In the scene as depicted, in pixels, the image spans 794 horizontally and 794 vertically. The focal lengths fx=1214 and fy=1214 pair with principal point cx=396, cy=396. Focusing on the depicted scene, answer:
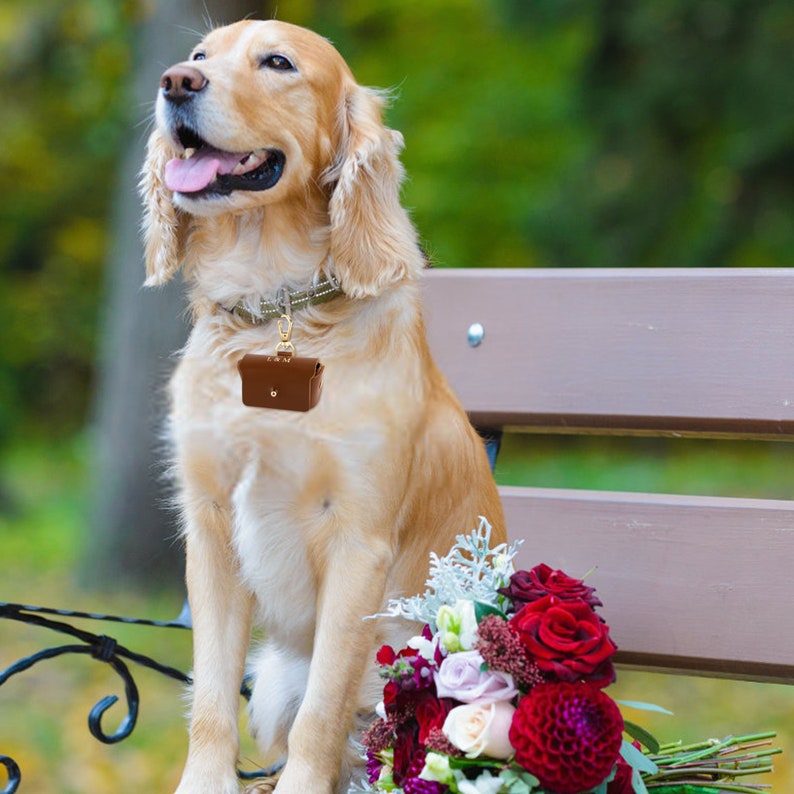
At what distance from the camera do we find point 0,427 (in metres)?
9.68

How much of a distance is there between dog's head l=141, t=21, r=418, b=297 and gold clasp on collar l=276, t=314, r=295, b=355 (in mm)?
106

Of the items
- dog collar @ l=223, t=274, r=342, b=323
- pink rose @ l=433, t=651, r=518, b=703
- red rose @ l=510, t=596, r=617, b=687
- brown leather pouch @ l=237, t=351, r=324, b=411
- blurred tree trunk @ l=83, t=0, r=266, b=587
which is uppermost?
dog collar @ l=223, t=274, r=342, b=323

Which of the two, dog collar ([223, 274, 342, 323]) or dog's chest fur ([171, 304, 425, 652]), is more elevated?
dog collar ([223, 274, 342, 323])

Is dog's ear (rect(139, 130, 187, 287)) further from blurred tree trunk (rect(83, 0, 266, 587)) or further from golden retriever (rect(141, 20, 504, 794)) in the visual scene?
blurred tree trunk (rect(83, 0, 266, 587))

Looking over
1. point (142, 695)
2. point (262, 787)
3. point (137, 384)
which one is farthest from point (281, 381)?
point (137, 384)

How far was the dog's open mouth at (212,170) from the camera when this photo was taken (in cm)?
178

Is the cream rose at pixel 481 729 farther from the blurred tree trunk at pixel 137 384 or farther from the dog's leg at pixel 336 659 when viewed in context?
the blurred tree trunk at pixel 137 384

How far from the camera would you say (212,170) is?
5.90 feet

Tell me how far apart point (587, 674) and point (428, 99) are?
22.8 feet

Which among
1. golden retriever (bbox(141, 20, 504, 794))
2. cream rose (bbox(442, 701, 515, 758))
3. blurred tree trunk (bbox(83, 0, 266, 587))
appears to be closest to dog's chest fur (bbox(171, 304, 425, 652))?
golden retriever (bbox(141, 20, 504, 794))

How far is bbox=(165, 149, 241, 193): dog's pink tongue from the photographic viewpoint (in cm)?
179

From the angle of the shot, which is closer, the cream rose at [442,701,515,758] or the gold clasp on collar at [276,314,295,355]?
the cream rose at [442,701,515,758]

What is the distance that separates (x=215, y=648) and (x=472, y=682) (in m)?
0.51

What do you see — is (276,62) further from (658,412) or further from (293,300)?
(658,412)
